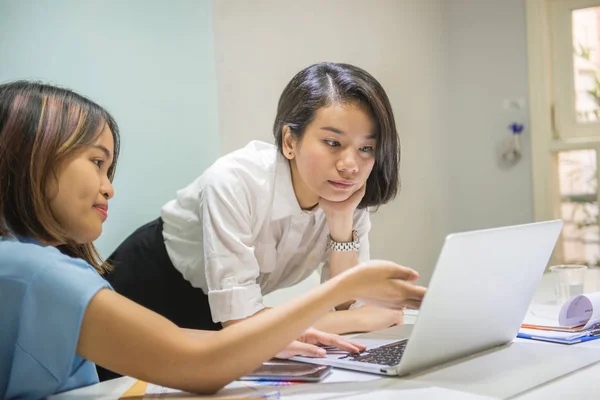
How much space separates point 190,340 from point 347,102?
0.68 meters

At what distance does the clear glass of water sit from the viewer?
4.78 ft

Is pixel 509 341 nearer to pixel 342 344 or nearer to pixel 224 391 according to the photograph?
pixel 342 344

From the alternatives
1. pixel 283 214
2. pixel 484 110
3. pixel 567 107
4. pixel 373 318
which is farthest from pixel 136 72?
pixel 567 107

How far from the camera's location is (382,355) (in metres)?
0.97

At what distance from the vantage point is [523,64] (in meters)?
3.40

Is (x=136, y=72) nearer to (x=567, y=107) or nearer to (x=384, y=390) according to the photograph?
(x=384, y=390)

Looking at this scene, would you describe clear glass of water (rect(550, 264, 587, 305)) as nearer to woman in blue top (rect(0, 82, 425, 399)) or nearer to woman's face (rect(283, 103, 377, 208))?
woman's face (rect(283, 103, 377, 208))

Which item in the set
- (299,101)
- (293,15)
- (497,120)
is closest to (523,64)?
(497,120)

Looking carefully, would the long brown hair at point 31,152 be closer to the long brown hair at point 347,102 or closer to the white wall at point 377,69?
the long brown hair at point 347,102

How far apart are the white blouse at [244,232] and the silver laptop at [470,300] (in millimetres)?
339

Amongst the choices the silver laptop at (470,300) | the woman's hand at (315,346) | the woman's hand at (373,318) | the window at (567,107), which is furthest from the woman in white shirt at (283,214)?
the window at (567,107)

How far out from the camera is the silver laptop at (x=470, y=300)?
2.70ft

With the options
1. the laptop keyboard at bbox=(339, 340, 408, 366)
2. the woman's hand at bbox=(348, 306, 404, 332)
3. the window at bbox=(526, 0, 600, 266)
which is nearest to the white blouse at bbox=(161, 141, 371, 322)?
the woman's hand at bbox=(348, 306, 404, 332)

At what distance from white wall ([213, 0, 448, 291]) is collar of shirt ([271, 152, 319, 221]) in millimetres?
587
